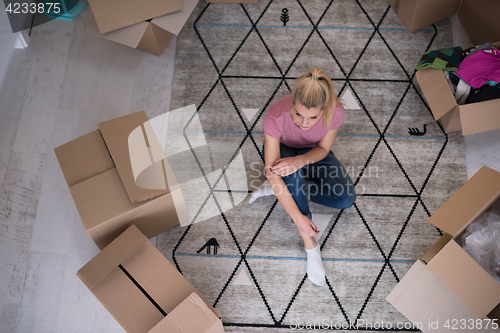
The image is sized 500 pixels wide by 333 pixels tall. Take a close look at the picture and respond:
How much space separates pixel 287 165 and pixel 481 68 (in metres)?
1.00

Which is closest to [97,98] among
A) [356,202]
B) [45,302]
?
[45,302]

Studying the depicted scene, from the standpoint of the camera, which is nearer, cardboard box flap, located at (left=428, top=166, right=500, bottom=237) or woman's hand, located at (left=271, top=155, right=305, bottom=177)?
cardboard box flap, located at (left=428, top=166, right=500, bottom=237)

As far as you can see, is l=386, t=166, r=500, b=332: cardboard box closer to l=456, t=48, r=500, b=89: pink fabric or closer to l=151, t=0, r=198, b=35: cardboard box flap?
l=456, t=48, r=500, b=89: pink fabric

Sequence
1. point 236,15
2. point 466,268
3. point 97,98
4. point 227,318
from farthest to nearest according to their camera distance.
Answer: point 236,15 → point 97,98 → point 227,318 → point 466,268

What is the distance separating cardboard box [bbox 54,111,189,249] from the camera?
137 centimetres

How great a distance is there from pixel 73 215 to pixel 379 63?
177cm

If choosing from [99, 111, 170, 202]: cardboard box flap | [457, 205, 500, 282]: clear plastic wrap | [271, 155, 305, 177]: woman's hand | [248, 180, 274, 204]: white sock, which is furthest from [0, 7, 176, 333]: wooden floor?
[457, 205, 500, 282]: clear plastic wrap

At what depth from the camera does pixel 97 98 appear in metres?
1.91

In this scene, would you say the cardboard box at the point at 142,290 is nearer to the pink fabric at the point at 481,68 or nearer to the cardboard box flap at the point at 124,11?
the cardboard box flap at the point at 124,11

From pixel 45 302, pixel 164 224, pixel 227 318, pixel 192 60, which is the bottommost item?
pixel 227 318

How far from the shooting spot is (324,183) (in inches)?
61.2

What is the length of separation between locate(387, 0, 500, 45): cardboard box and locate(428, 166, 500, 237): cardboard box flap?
0.91 m

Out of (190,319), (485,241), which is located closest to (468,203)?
(485,241)

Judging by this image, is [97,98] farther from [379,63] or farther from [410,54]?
[410,54]
